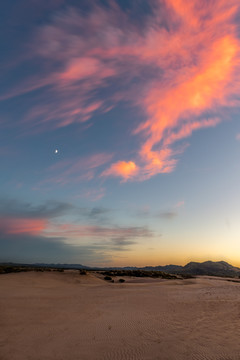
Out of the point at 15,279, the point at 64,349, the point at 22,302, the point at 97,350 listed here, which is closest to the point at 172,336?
the point at 97,350

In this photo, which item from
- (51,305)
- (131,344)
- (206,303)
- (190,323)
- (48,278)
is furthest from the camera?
(48,278)

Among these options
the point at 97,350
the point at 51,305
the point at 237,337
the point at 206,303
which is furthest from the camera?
the point at 206,303

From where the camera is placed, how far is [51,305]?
16594 millimetres

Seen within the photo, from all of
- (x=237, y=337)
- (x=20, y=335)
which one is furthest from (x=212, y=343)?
(x=20, y=335)

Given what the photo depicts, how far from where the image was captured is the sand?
853 cm

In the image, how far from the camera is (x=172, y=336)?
10258 mm

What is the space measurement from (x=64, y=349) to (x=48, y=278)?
1026 inches

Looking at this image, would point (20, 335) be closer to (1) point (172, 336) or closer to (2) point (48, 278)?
(1) point (172, 336)

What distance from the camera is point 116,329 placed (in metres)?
11.4

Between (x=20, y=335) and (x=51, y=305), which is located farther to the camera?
(x=51, y=305)

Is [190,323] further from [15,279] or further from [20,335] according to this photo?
[15,279]

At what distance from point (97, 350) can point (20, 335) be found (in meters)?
3.91

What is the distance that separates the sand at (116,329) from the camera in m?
8.53

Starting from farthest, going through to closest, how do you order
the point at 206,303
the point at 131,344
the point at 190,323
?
the point at 206,303
the point at 190,323
the point at 131,344
